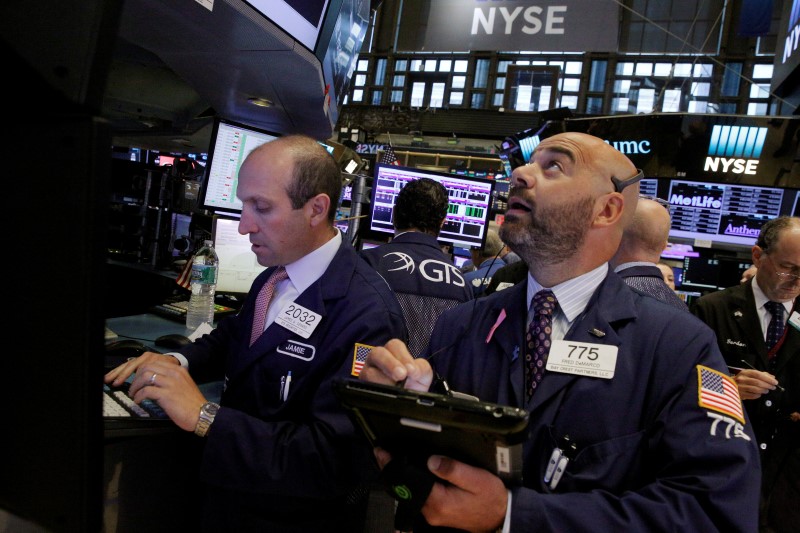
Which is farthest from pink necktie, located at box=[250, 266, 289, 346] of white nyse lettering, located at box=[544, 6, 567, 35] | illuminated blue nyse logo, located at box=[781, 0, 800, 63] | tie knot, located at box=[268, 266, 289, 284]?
illuminated blue nyse logo, located at box=[781, 0, 800, 63]

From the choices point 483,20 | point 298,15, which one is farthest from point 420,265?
point 483,20

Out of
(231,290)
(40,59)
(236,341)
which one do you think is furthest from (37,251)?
(231,290)

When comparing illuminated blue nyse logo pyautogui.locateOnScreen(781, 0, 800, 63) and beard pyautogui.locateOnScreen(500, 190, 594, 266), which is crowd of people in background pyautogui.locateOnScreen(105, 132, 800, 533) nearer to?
beard pyautogui.locateOnScreen(500, 190, 594, 266)

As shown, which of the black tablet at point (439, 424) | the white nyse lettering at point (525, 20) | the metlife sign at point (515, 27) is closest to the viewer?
the black tablet at point (439, 424)

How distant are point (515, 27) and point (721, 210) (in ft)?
9.14

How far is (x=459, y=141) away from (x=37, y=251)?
1395 centimetres

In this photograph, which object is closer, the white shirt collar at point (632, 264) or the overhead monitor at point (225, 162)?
the white shirt collar at point (632, 264)

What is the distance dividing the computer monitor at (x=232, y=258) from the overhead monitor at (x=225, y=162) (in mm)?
114

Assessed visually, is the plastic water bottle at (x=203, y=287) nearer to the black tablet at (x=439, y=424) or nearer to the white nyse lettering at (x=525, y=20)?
the black tablet at (x=439, y=424)

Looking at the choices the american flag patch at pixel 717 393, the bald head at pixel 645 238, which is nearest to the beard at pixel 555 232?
the american flag patch at pixel 717 393

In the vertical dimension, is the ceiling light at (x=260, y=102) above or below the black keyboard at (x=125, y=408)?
above

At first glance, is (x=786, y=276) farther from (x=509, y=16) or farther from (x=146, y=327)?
(x=146, y=327)

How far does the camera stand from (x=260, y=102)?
321 cm

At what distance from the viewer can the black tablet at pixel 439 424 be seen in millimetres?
734
